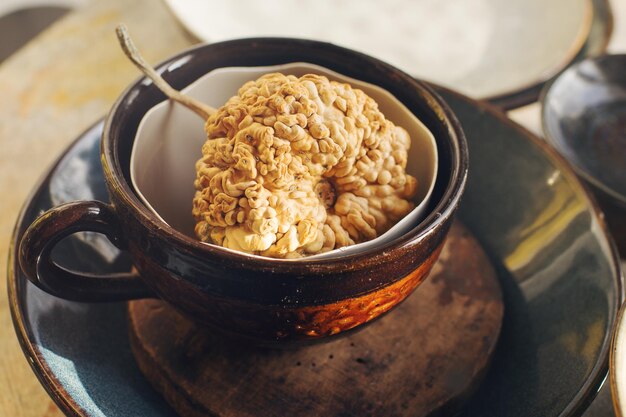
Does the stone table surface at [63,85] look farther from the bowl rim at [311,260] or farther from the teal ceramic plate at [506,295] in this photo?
the bowl rim at [311,260]

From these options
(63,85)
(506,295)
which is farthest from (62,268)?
(63,85)

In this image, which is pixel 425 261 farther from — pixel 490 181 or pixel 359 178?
pixel 490 181

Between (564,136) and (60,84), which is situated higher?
(60,84)

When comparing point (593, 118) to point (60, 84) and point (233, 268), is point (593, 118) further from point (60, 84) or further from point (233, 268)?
point (60, 84)

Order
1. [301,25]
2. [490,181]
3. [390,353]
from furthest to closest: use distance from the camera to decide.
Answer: [301,25] → [490,181] → [390,353]

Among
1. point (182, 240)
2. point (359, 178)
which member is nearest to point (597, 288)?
point (359, 178)

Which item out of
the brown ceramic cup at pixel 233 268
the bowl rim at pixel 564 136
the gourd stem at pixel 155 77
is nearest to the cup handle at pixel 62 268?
the brown ceramic cup at pixel 233 268
